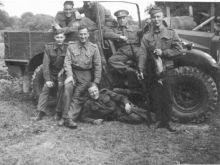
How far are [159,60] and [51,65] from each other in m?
1.83

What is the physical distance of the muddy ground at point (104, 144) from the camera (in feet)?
11.9

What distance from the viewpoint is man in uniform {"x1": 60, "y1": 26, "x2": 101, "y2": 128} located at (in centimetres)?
513

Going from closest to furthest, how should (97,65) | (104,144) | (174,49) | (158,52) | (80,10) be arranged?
(104,144) < (158,52) < (174,49) < (97,65) < (80,10)

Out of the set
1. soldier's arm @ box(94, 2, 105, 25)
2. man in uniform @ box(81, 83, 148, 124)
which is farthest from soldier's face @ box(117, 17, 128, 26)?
man in uniform @ box(81, 83, 148, 124)

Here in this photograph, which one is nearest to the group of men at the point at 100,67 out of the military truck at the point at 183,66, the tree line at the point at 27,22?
the military truck at the point at 183,66

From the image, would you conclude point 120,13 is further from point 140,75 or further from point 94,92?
point 94,92

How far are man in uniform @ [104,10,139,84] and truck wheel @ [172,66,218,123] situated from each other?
0.72 m

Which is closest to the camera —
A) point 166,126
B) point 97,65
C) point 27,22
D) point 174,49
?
point 166,126

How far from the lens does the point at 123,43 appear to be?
5.46 meters

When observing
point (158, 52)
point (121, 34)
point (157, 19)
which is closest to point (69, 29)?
point (121, 34)

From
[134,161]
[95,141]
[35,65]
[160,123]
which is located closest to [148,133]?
[160,123]

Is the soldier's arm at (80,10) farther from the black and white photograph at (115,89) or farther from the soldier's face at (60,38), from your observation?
the soldier's face at (60,38)

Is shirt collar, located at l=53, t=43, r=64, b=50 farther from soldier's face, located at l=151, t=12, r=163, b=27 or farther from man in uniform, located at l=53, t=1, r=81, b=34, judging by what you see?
soldier's face, located at l=151, t=12, r=163, b=27

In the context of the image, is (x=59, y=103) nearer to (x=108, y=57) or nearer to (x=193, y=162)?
(x=108, y=57)
